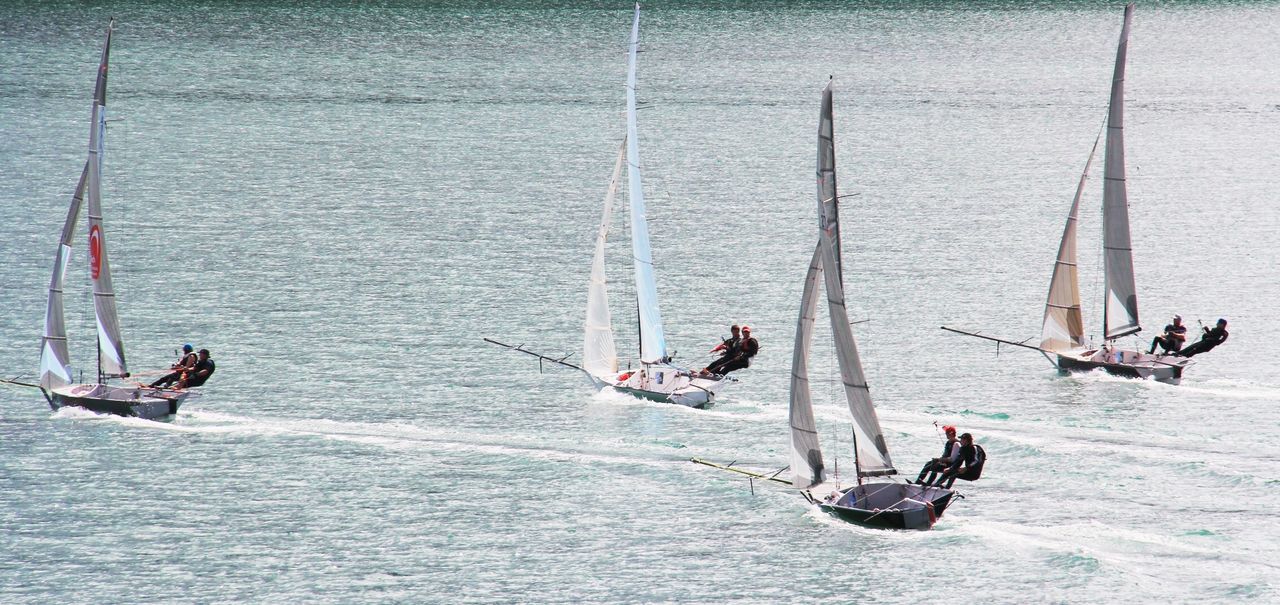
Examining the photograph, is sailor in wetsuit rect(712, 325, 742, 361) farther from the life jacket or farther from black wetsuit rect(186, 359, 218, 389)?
black wetsuit rect(186, 359, 218, 389)

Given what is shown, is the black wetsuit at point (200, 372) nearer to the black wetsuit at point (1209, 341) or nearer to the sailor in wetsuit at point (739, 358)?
the sailor in wetsuit at point (739, 358)

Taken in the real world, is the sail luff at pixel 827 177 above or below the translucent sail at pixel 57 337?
above

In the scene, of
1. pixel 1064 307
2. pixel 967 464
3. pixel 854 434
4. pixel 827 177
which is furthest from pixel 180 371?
pixel 1064 307

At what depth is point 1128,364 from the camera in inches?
2296

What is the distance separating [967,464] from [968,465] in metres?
0.07

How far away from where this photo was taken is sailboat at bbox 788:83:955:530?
4250 centimetres

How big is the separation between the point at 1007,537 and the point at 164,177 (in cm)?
6916

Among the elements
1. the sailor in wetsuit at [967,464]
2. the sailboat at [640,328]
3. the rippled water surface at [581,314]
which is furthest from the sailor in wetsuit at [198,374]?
the sailor in wetsuit at [967,464]

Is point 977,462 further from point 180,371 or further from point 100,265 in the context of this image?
point 100,265

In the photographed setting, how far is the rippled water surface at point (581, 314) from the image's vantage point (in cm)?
4316

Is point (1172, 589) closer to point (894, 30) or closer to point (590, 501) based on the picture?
point (590, 501)

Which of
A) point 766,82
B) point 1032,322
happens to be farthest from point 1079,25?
point 1032,322

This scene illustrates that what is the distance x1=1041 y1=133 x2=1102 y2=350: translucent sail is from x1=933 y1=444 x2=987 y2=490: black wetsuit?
17.0 m

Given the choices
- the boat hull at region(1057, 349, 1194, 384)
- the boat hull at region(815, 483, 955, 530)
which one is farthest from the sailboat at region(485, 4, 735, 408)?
the boat hull at region(1057, 349, 1194, 384)
